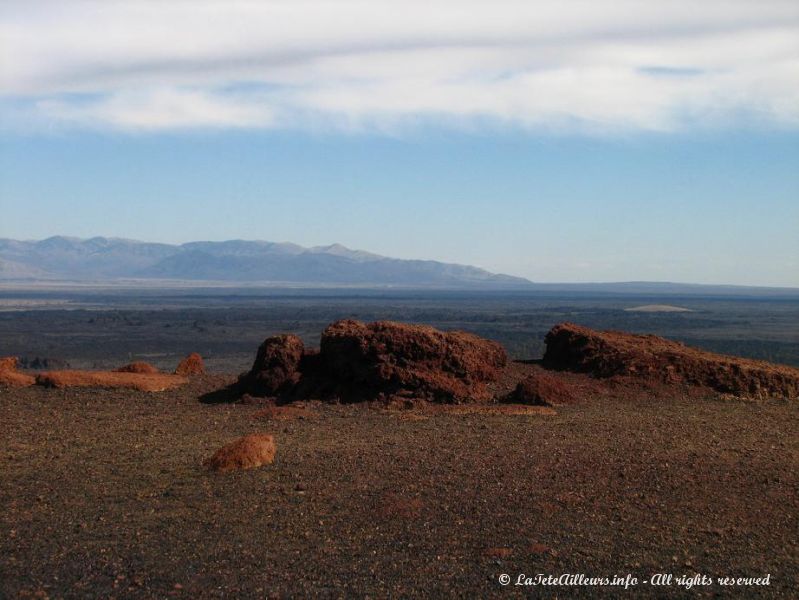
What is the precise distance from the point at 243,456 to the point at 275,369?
231 inches

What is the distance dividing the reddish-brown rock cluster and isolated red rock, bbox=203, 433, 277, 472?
4.57 m

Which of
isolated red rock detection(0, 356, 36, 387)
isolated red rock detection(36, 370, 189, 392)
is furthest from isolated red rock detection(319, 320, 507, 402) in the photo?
isolated red rock detection(0, 356, 36, 387)

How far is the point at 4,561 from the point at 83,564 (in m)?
0.62

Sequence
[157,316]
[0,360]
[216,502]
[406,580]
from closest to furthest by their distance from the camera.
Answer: [406,580], [216,502], [0,360], [157,316]

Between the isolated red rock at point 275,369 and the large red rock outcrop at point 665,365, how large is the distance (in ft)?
15.7

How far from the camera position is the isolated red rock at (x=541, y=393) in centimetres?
1431

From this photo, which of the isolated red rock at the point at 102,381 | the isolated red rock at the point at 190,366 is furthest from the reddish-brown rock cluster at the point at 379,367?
the isolated red rock at the point at 190,366

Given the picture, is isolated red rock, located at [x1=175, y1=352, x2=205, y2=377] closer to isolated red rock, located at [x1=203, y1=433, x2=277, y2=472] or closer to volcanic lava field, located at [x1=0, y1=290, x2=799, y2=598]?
volcanic lava field, located at [x1=0, y1=290, x2=799, y2=598]

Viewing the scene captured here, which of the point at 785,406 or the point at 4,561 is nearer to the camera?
the point at 4,561

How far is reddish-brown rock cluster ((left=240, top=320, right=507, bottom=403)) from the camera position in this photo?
14.7m

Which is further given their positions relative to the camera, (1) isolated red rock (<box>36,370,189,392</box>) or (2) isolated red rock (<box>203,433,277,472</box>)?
(1) isolated red rock (<box>36,370,189,392</box>)

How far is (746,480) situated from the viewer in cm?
938

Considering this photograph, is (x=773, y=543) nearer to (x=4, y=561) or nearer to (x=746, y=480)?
(x=746, y=480)

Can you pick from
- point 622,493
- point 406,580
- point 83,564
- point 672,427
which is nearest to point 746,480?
point 622,493
